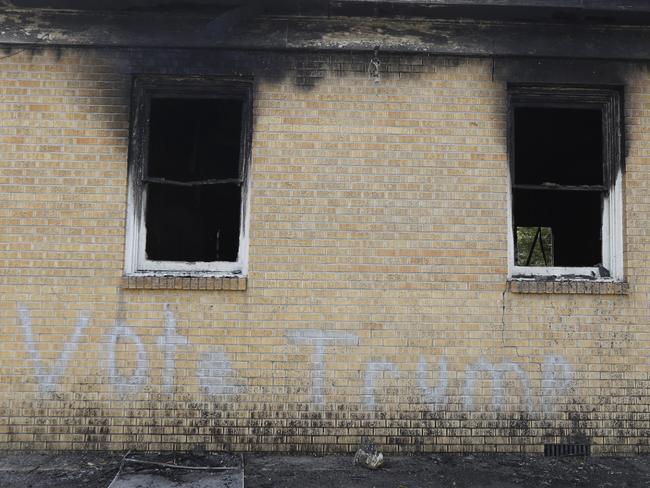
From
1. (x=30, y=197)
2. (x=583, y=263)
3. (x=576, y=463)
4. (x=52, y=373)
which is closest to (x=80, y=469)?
(x=52, y=373)

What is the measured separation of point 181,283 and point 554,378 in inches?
131

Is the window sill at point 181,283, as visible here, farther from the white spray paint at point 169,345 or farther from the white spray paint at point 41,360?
the white spray paint at point 41,360

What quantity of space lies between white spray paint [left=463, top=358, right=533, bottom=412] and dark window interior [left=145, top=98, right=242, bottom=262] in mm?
2383

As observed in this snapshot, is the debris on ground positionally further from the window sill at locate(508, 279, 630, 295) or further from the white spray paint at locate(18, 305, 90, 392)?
the white spray paint at locate(18, 305, 90, 392)

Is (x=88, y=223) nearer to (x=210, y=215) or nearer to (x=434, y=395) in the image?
(x=210, y=215)

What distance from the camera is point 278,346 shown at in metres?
4.61

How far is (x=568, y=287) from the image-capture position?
4.70 meters

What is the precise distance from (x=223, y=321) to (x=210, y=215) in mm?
1334

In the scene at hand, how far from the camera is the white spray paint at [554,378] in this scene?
4641 millimetres

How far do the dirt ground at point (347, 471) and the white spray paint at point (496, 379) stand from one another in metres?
0.45

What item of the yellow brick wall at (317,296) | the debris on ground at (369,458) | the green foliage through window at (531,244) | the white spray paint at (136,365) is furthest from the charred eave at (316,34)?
the green foliage through window at (531,244)

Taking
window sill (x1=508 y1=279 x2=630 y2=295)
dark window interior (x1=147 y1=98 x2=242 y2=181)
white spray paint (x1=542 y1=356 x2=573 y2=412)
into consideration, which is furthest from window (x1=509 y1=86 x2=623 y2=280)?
dark window interior (x1=147 y1=98 x2=242 y2=181)

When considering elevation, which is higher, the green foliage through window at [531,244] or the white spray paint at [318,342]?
the green foliage through window at [531,244]

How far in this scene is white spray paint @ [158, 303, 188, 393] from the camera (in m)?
4.55
